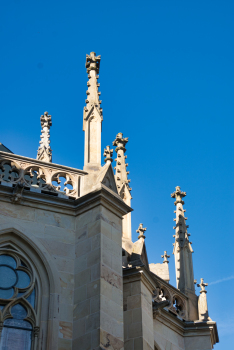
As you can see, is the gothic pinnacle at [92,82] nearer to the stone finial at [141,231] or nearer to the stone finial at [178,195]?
the stone finial at [141,231]

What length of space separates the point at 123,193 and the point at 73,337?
5.31 metres

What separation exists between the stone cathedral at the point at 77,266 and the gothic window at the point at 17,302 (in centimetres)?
2

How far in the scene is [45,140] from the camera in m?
19.2

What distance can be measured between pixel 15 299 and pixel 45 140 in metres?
7.03

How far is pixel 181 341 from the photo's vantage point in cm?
1692

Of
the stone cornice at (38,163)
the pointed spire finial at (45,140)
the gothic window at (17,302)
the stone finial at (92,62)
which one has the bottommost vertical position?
the gothic window at (17,302)

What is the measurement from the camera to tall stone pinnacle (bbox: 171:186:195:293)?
18.0m

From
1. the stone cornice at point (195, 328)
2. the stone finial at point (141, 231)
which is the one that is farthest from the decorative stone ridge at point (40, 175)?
the stone cornice at point (195, 328)

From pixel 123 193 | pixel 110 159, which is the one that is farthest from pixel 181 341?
pixel 110 159

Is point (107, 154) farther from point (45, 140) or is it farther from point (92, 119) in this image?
point (45, 140)

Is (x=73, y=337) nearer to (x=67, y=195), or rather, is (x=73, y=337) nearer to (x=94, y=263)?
(x=94, y=263)

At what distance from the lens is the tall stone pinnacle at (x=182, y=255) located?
59.2ft

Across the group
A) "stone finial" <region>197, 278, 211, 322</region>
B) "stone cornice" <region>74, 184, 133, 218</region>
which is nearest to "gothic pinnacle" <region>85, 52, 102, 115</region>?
"stone cornice" <region>74, 184, 133, 218</region>

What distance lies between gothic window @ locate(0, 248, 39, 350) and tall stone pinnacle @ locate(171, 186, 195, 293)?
5720mm
